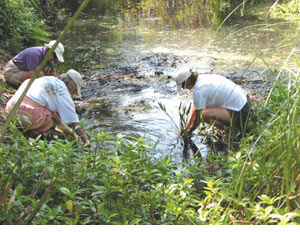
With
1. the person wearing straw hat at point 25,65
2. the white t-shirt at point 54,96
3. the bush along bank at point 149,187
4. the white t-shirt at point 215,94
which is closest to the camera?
the bush along bank at point 149,187

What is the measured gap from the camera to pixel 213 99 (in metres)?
4.92

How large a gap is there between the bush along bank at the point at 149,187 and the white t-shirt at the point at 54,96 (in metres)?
1.01

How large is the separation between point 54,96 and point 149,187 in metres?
1.92

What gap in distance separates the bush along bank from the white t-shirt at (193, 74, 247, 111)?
1.54 metres

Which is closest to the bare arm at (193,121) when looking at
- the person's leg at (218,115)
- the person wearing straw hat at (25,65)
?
the person's leg at (218,115)

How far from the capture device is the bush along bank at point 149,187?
2461mm

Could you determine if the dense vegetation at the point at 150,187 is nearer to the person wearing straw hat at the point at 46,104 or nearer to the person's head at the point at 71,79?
the person wearing straw hat at the point at 46,104

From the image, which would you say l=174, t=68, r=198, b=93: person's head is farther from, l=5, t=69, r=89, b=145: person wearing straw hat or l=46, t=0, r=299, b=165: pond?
l=5, t=69, r=89, b=145: person wearing straw hat

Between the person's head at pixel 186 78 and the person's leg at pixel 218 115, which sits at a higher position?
the person's head at pixel 186 78

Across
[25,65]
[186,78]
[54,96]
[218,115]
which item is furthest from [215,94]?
[25,65]

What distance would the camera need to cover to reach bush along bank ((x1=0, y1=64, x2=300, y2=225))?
2461 mm

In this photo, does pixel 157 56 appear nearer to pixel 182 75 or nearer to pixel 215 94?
pixel 182 75

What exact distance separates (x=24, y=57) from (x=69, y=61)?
1.70 metres
